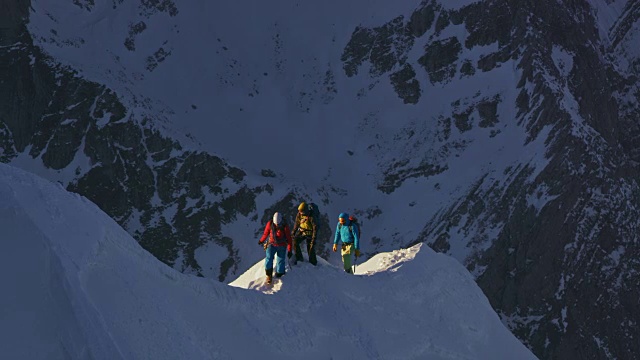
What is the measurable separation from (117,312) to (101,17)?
519 ft

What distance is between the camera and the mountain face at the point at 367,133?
154875 mm

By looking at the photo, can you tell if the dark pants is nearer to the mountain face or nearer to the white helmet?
the white helmet

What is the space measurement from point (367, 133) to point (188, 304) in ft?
484

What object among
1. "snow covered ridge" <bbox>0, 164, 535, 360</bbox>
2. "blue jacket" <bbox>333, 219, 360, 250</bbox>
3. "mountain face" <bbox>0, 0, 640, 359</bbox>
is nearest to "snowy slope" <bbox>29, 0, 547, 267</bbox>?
"mountain face" <bbox>0, 0, 640, 359</bbox>

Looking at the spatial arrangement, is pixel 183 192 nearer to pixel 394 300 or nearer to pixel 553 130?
pixel 553 130

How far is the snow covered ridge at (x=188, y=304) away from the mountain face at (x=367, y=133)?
121617 mm

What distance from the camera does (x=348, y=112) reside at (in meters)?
169

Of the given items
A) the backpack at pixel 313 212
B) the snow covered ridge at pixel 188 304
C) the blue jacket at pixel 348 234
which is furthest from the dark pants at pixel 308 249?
the blue jacket at pixel 348 234

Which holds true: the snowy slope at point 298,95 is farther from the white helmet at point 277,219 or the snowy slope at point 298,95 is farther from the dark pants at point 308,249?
the white helmet at point 277,219

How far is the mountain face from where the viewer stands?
15488 centimetres

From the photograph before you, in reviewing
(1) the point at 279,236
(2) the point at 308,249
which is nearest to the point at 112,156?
(2) the point at 308,249

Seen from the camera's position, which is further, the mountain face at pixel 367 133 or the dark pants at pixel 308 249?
the mountain face at pixel 367 133

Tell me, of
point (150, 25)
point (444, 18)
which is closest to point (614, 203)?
point (444, 18)

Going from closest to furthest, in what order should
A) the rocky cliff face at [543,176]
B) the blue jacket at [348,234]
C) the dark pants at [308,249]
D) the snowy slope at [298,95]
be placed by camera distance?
the dark pants at [308,249] < the blue jacket at [348,234] < the rocky cliff face at [543,176] < the snowy slope at [298,95]
